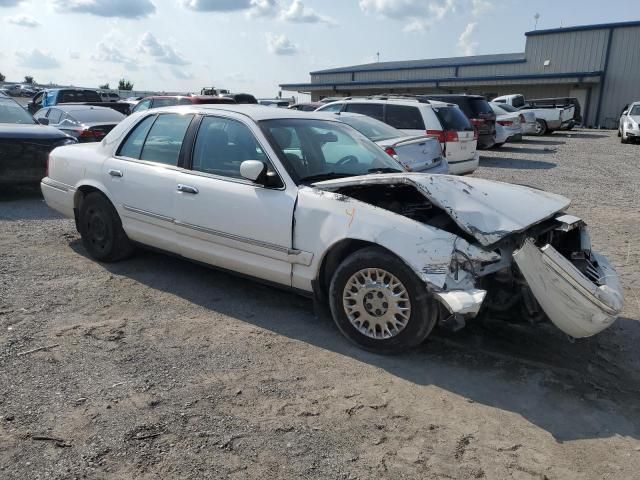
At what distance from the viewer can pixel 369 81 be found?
44219mm

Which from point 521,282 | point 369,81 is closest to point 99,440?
point 521,282

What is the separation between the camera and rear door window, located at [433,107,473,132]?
10844 mm

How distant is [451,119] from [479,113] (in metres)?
5.45

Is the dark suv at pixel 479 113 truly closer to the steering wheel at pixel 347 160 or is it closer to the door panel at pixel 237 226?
the steering wheel at pixel 347 160

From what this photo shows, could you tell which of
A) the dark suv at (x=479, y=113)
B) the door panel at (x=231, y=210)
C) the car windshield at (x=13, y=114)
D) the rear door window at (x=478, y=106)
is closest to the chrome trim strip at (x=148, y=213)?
the door panel at (x=231, y=210)

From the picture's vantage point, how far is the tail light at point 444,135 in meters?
10.7

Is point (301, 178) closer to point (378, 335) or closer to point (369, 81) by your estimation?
point (378, 335)

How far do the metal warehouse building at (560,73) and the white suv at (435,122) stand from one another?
27214mm

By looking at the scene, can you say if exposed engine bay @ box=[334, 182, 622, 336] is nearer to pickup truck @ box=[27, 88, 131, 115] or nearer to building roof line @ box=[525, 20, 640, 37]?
pickup truck @ box=[27, 88, 131, 115]

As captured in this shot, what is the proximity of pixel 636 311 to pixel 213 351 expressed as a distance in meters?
3.54

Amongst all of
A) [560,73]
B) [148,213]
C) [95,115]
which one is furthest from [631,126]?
[148,213]

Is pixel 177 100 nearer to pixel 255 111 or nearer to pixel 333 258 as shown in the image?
pixel 255 111

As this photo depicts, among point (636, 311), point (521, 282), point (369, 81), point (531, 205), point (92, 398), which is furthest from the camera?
point (369, 81)

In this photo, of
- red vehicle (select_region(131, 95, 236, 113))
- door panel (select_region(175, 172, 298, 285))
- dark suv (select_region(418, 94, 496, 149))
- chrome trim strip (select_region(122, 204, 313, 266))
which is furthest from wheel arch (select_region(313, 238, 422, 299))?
dark suv (select_region(418, 94, 496, 149))
